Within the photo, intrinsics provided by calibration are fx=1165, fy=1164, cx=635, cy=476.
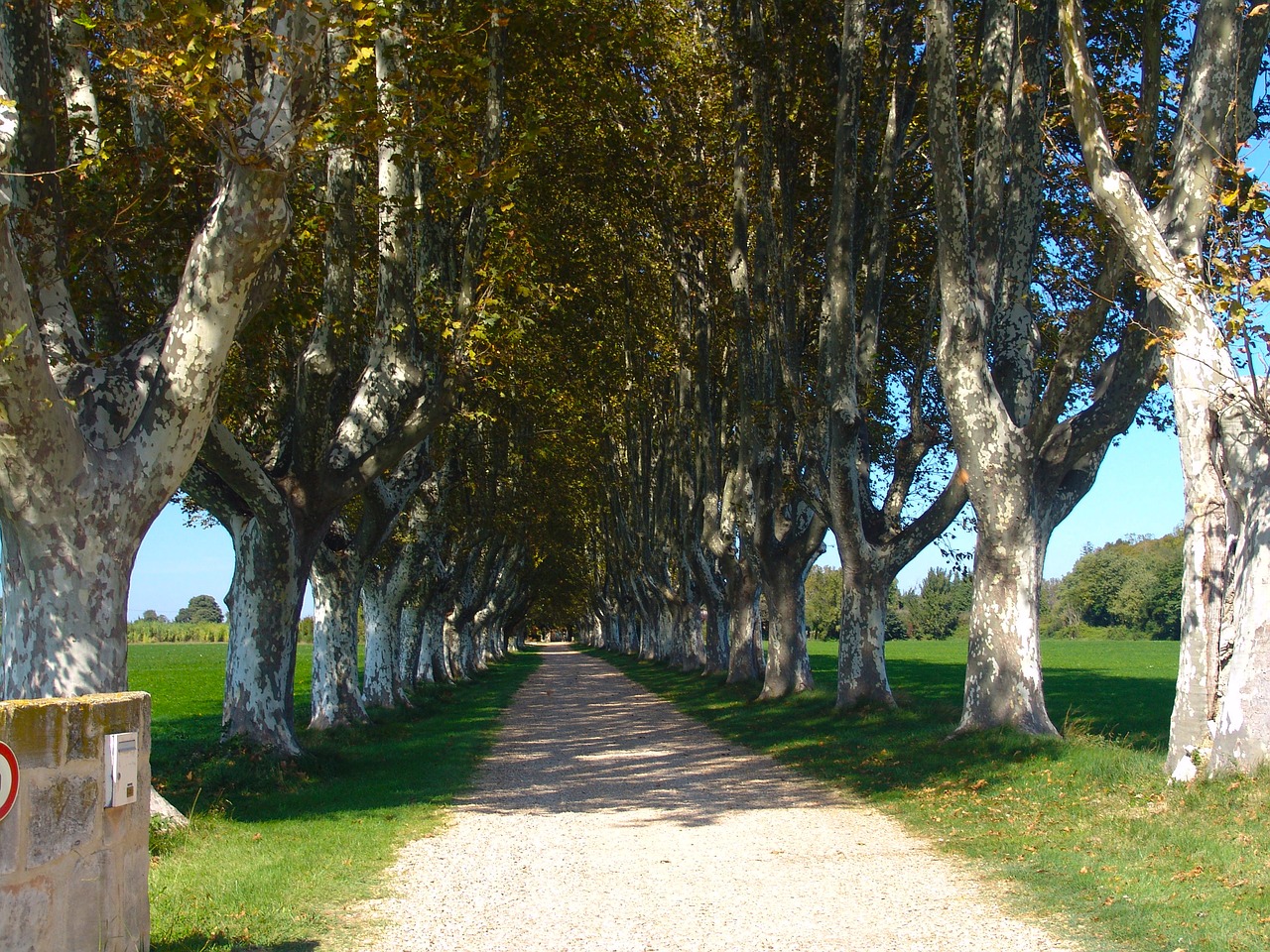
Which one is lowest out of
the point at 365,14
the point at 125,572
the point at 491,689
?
the point at 491,689

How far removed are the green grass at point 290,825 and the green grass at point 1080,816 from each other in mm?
4259

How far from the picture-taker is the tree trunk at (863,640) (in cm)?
1820

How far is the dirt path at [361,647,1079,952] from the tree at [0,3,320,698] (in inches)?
120

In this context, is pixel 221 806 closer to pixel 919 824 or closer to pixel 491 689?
pixel 919 824

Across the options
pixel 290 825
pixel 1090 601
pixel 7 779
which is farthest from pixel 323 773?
pixel 1090 601

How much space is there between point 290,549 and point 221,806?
329cm

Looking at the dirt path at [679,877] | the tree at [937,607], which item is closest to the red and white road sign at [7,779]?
the dirt path at [679,877]

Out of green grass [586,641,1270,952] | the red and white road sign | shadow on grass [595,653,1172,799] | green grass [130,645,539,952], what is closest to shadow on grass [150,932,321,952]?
green grass [130,645,539,952]

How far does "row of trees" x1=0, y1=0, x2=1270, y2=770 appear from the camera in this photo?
8.70 meters

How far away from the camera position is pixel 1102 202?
9.98m

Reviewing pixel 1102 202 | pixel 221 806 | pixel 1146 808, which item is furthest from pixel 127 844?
pixel 1102 202

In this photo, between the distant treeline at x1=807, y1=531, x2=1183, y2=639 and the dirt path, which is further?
the distant treeline at x1=807, y1=531, x2=1183, y2=639

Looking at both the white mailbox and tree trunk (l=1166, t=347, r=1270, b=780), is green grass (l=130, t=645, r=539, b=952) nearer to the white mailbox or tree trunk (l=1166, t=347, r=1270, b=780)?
the white mailbox

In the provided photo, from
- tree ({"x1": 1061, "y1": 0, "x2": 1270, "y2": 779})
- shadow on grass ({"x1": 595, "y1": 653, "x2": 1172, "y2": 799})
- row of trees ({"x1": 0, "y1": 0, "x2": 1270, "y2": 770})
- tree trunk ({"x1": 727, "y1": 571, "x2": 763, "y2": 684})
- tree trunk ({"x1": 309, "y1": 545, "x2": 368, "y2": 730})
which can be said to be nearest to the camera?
row of trees ({"x1": 0, "y1": 0, "x2": 1270, "y2": 770})
